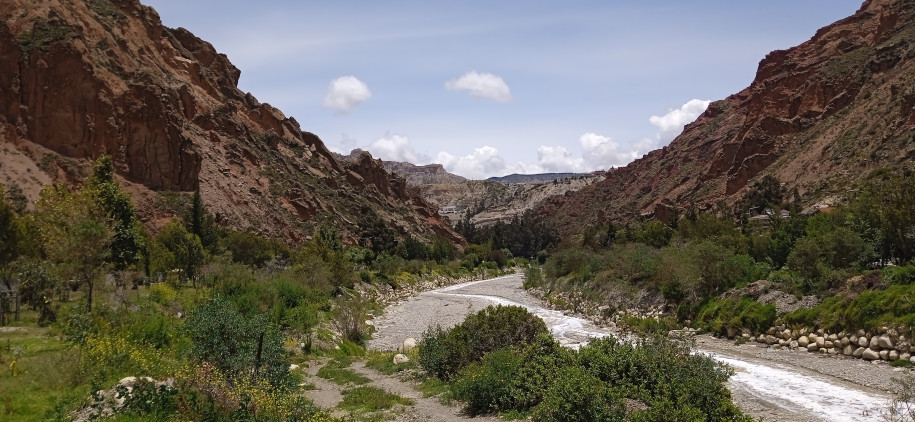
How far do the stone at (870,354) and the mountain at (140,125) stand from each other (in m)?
65.7

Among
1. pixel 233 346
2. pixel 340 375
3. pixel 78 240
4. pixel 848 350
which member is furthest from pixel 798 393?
pixel 78 240

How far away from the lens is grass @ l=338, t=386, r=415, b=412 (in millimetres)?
14857

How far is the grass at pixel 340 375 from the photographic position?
18.6 m

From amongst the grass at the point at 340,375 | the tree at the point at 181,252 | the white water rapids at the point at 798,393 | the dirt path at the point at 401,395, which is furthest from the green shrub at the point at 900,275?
the tree at the point at 181,252

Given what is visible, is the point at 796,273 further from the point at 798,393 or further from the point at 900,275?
the point at 798,393

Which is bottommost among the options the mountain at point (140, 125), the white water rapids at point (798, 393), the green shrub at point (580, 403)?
the white water rapids at point (798, 393)

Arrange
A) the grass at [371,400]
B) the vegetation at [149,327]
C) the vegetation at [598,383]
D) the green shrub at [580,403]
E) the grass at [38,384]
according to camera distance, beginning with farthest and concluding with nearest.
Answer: the grass at [371,400] → the vegetation at [149,327] → the green shrub at [580,403] → the grass at [38,384] → the vegetation at [598,383]

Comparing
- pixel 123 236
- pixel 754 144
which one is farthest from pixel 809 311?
pixel 754 144

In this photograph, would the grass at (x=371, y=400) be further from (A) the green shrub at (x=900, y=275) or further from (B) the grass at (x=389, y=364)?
(A) the green shrub at (x=900, y=275)

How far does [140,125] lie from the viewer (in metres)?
71.0

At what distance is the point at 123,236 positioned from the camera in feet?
96.6

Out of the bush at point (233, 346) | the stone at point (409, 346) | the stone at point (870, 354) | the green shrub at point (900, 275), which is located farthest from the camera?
the stone at point (409, 346)

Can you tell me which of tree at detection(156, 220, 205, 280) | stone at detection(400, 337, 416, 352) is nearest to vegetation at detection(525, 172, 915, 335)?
stone at detection(400, 337, 416, 352)

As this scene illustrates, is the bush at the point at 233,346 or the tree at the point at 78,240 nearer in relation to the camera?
the bush at the point at 233,346
